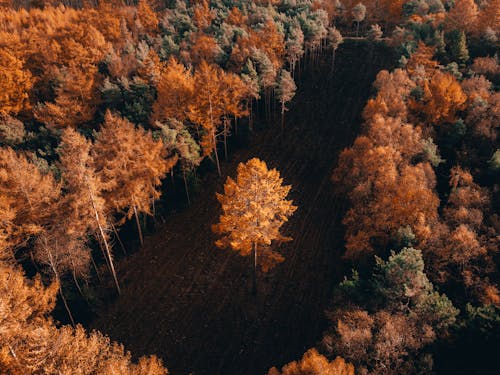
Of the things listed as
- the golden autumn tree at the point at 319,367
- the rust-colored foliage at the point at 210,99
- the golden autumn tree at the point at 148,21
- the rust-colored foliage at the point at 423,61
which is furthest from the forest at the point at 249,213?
the golden autumn tree at the point at 148,21

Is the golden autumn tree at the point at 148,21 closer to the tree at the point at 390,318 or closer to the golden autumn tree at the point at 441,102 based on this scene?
the golden autumn tree at the point at 441,102

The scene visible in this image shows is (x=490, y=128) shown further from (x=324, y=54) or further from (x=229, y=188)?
(x=324, y=54)

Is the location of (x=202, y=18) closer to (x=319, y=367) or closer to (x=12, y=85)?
(x=12, y=85)

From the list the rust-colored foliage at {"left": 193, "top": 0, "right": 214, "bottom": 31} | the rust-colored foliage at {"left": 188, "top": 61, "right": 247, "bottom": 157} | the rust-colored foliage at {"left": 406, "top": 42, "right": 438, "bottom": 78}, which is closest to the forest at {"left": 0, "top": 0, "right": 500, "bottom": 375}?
the rust-colored foliage at {"left": 188, "top": 61, "right": 247, "bottom": 157}

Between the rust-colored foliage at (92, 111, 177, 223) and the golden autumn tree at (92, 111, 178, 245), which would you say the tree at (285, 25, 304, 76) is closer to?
the golden autumn tree at (92, 111, 178, 245)

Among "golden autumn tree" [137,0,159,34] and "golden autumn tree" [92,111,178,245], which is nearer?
"golden autumn tree" [92,111,178,245]
